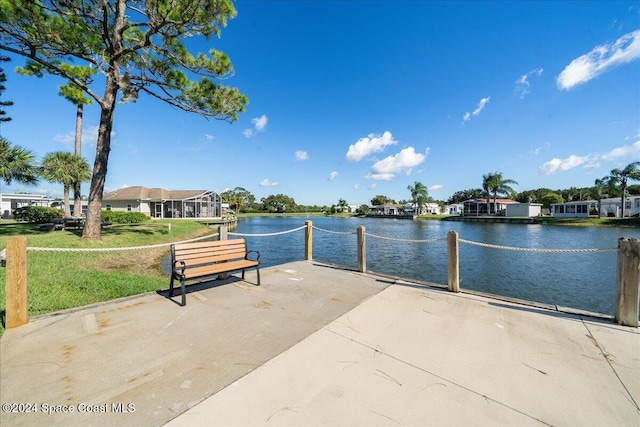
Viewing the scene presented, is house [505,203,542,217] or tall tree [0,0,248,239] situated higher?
tall tree [0,0,248,239]

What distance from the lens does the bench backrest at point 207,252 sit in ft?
13.8

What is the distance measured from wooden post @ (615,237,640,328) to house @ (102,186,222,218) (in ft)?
123

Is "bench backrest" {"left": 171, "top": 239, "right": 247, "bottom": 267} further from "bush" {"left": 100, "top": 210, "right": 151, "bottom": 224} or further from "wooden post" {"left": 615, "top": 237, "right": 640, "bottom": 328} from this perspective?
"bush" {"left": 100, "top": 210, "right": 151, "bottom": 224}

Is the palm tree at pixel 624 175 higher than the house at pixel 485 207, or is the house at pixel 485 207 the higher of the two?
the palm tree at pixel 624 175

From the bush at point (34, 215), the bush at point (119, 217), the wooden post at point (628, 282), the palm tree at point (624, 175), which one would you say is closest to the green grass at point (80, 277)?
the wooden post at point (628, 282)

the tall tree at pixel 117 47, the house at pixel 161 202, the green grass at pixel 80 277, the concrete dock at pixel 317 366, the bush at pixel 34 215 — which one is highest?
the tall tree at pixel 117 47

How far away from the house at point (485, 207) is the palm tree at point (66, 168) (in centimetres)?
6379

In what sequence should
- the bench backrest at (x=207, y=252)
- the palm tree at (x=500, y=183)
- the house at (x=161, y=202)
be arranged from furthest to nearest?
the palm tree at (x=500, y=183)
the house at (x=161, y=202)
the bench backrest at (x=207, y=252)

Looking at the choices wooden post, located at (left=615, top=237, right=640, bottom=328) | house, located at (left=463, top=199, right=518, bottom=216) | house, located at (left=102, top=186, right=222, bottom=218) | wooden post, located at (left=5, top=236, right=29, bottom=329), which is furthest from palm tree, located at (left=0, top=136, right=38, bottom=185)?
house, located at (left=463, top=199, right=518, bottom=216)

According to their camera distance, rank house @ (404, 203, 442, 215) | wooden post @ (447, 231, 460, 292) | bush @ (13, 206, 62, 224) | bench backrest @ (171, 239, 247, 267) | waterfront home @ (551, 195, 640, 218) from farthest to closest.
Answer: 1. house @ (404, 203, 442, 215)
2. waterfront home @ (551, 195, 640, 218)
3. bush @ (13, 206, 62, 224)
4. wooden post @ (447, 231, 460, 292)
5. bench backrest @ (171, 239, 247, 267)

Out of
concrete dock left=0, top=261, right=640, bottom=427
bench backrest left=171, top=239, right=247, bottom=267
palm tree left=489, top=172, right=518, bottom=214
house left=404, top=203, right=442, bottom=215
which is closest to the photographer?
concrete dock left=0, top=261, right=640, bottom=427

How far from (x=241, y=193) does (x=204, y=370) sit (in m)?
92.7

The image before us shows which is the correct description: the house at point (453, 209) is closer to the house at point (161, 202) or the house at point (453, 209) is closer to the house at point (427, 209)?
the house at point (427, 209)

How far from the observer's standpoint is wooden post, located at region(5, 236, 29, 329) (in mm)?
3074
